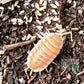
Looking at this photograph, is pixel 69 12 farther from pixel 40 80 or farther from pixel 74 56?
pixel 40 80

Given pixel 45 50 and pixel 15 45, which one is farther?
pixel 15 45

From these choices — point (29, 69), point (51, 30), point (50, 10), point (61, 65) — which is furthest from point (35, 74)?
point (50, 10)

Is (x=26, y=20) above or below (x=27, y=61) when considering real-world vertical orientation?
above

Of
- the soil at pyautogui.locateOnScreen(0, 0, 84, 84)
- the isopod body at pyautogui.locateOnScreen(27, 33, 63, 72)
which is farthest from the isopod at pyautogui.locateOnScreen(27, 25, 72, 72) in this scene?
the soil at pyautogui.locateOnScreen(0, 0, 84, 84)

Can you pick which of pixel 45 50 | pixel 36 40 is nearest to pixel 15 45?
pixel 36 40

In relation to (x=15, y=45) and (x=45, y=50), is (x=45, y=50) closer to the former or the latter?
(x=45, y=50)

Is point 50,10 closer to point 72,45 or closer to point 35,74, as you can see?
point 72,45

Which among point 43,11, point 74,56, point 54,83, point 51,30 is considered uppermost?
point 43,11

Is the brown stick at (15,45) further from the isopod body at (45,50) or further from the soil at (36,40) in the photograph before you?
the isopod body at (45,50)
